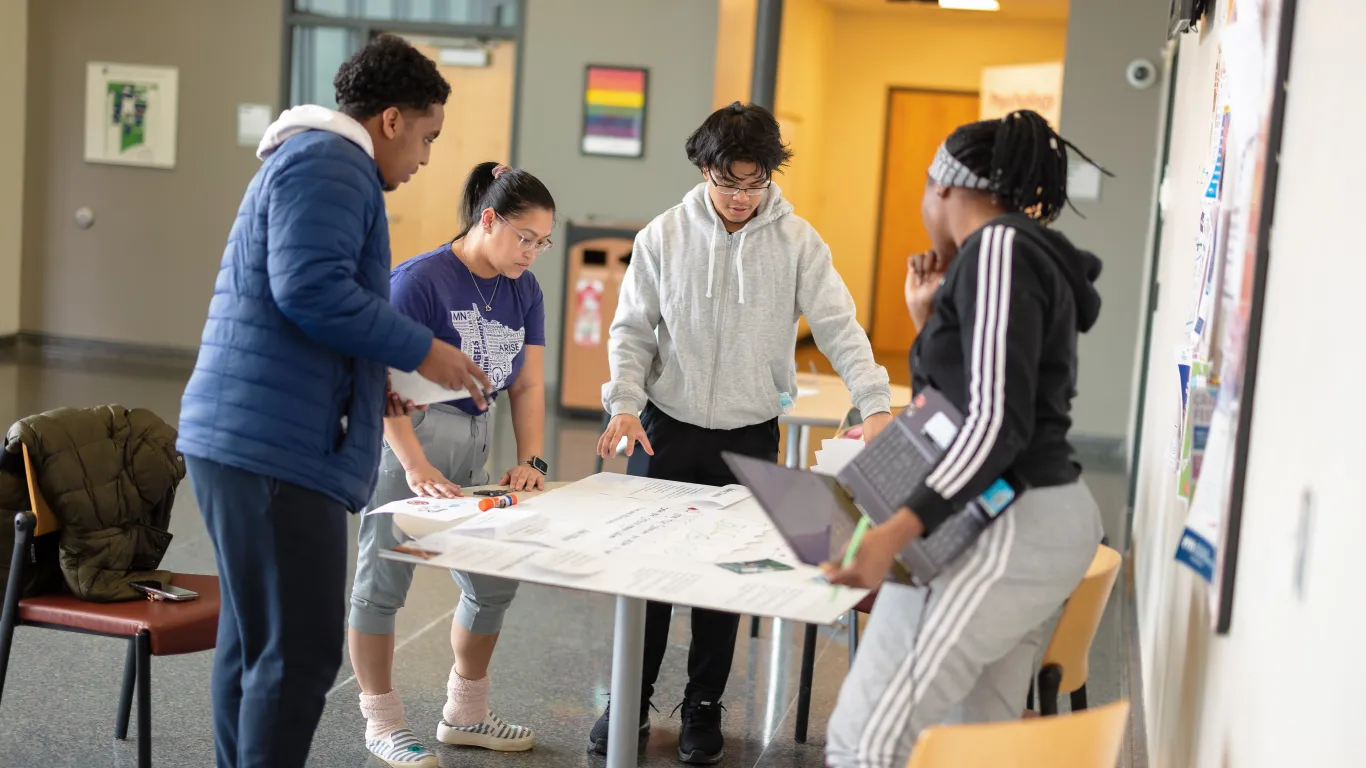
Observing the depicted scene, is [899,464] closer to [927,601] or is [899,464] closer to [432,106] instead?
[927,601]

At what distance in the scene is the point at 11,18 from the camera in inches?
344

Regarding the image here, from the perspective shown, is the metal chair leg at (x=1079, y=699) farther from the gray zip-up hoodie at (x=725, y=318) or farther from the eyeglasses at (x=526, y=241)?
the eyeglasses at (x=526, y=241)

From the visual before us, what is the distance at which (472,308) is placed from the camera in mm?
2771

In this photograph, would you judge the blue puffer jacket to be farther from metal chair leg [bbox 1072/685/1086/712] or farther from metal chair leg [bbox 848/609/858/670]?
metal chair leg [bbox 848/609/858/670]

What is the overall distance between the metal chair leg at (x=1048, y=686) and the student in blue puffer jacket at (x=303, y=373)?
3.55 ft

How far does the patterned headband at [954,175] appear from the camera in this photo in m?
1.77

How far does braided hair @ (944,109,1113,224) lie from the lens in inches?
68.4

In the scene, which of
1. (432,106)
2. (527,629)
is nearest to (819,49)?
(527,629)

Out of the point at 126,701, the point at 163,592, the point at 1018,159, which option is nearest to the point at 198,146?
the point at 126,701

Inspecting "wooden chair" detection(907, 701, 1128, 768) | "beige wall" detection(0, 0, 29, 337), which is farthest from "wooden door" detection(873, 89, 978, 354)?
"wooden chair" detection(907, 701, 1128, 768)

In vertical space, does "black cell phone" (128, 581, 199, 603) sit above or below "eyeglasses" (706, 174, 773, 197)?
below

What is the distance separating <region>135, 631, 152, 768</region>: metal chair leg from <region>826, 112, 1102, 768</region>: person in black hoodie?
148cm

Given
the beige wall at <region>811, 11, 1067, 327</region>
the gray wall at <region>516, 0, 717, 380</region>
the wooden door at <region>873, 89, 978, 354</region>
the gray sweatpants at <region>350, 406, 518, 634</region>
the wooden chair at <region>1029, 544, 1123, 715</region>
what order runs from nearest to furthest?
the wooden chair at <region>1029, 544, 1123, 715</region> → the gray sweatpants at <region>350, 406, 518, 634</region> → the gray wall at <region>516, 0, 717, 380</region> → the beige wall at <region>811, 11, 1067, 327</region> → the wooden door at <region>873, 89, 978, 354</region>

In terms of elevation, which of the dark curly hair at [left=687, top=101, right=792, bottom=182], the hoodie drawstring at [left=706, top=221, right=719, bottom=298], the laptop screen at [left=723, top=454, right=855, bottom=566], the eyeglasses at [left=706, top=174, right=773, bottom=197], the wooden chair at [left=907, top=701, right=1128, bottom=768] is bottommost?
the wooden chair at [left=907, top=701, right=1128, bottom=768]
